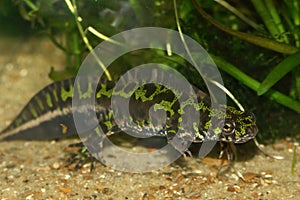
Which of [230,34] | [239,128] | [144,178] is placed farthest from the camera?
[230,34]

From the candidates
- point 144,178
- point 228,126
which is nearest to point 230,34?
point 228,126

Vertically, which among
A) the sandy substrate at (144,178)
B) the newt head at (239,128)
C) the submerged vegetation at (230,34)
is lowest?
the sandy substrate at (144,178)

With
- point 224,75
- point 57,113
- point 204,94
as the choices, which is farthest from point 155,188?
point 57,113

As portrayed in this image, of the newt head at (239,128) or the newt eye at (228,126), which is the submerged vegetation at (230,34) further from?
the newt eye at (228,126)

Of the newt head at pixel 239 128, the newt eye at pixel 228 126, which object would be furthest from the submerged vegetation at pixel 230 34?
the newt eye at pixel 228 126

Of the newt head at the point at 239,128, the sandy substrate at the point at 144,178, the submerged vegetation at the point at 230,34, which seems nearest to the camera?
the newt head at the point at 239,128

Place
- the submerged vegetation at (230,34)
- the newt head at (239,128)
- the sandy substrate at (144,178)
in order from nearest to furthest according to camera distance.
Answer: the newt head at (239,128), the sandy substrate at (144,178), the submerged vegetation at (230,34)

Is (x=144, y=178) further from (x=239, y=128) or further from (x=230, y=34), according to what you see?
(x=230, y=34)

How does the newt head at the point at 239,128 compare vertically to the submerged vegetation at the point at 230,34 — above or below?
below

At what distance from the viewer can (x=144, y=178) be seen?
466cm

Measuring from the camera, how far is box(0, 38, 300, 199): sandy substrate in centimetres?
433

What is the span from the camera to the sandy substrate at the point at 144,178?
4.33m

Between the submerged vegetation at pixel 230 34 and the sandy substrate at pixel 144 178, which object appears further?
the submerged vegetation at pixel 230 34

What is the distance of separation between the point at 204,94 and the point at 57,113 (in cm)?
206
